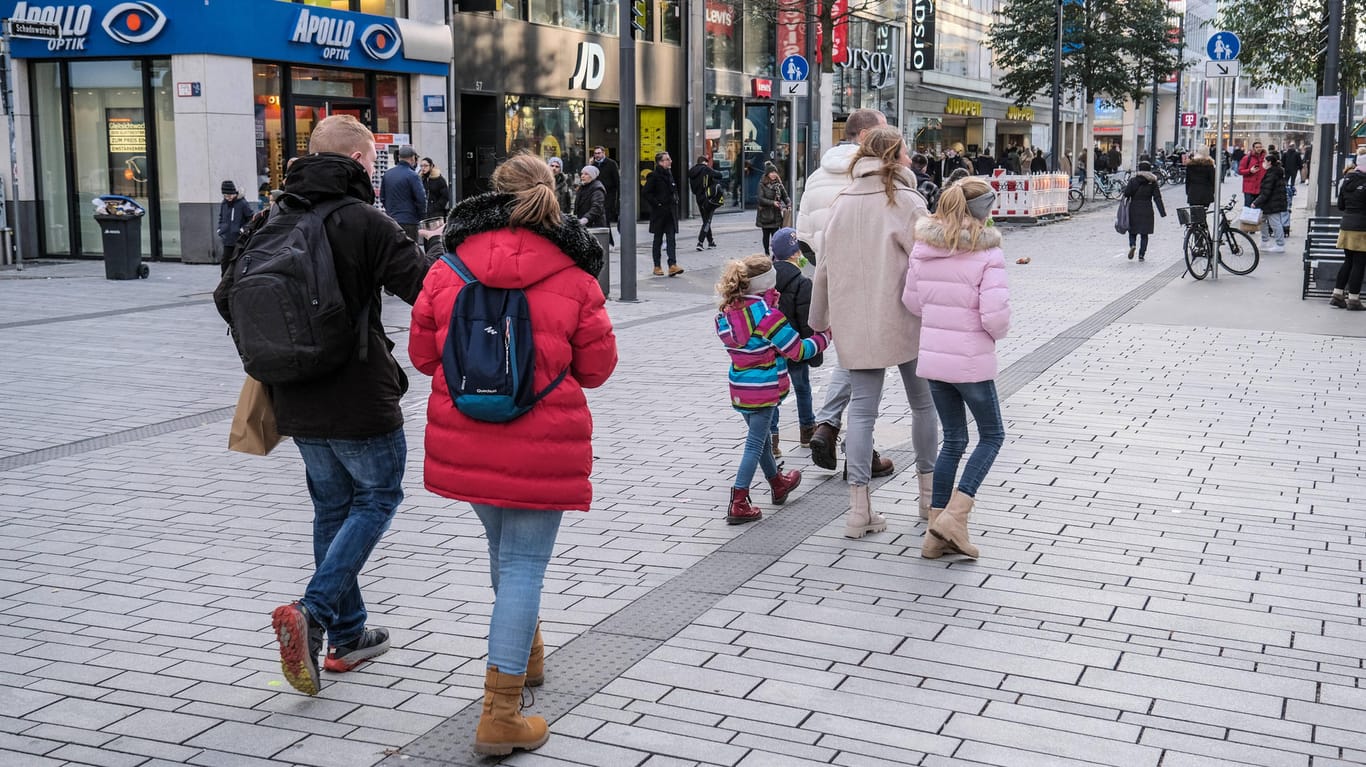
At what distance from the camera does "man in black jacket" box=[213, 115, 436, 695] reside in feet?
14.1

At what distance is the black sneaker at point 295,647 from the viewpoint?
4199mm

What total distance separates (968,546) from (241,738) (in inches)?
119

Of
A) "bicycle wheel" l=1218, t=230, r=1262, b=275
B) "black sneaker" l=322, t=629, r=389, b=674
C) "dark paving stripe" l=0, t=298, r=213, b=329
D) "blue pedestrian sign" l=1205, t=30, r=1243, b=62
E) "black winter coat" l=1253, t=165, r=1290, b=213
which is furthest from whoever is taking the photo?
"black winter coat" l=1253, t=165, r=1290, b=213

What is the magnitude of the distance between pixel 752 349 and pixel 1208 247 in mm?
13273

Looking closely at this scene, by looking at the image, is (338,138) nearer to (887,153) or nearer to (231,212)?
(887,153)

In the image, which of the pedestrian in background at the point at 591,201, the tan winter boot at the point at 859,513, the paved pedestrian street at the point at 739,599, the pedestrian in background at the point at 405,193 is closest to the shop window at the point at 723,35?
the pedestrian in background at the point at 591,201

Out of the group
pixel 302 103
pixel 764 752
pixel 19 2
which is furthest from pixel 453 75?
pixel 764 752

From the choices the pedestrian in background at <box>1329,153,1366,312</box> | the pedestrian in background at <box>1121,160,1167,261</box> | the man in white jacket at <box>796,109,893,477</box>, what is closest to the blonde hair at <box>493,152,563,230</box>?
the man in white jacket at <box>796,109,893,477</box>

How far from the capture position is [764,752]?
3.98 metres

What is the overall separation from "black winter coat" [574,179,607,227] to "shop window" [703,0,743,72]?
17681mm

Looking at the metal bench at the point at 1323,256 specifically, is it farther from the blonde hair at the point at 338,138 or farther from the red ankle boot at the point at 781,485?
the blonde hair at the point at 338,138

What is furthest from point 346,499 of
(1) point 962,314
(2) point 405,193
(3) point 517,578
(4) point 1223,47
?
(4) point 1223,47

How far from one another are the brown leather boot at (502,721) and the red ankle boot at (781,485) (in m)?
3.03

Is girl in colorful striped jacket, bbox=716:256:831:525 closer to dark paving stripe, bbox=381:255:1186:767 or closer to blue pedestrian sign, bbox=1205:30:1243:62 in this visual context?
dark paving stripe, bbox=381:255:1186:767
